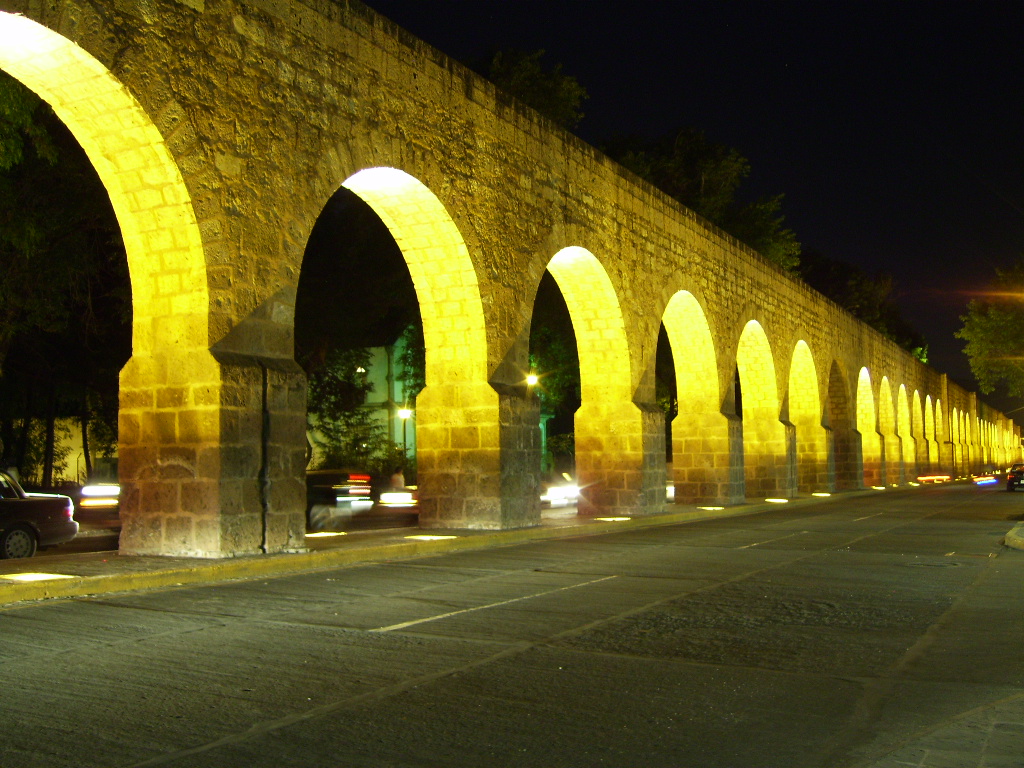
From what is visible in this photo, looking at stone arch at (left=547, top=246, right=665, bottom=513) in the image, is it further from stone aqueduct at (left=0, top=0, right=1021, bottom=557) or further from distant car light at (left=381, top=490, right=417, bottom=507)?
distant car light at (left=381, top=490, right=417, bottom=507)

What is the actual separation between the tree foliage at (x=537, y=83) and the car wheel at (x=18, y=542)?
20.2 metres

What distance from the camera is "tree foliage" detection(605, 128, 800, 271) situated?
3684 cm

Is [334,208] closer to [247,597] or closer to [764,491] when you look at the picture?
[764,491]

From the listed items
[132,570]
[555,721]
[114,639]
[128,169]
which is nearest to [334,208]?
[128,169]

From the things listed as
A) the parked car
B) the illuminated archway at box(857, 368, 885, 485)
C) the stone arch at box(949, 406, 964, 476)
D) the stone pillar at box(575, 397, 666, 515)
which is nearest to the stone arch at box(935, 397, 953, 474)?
the stone arch at box(949, 406, 964, 476)

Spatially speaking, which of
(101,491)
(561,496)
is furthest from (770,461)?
(101,491)

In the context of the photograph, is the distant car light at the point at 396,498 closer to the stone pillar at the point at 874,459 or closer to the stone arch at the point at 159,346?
the stone arch at the point at 159,346

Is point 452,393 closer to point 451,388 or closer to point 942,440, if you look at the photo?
point 451,388

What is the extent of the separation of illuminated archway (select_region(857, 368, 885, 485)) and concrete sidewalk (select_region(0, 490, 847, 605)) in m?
25.6

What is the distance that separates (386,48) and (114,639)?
7.66 metres

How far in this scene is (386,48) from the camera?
11.0 meters

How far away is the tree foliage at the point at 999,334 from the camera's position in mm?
41344

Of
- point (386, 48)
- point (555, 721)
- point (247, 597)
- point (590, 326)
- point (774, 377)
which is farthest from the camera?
point (774, 377)

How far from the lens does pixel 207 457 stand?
8305 millimetres
